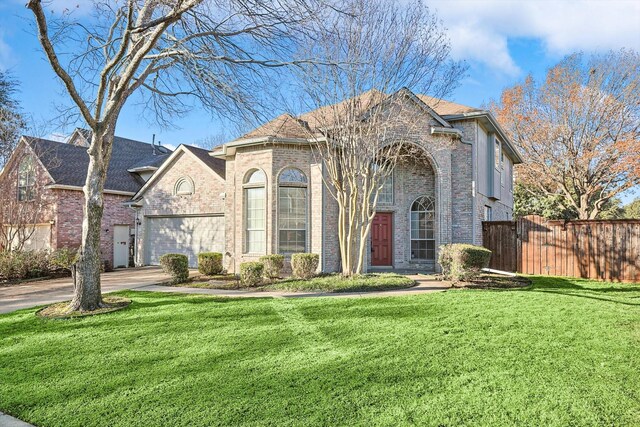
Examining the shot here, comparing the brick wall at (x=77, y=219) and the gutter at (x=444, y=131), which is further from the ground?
the gutter at (x=444, y=131)

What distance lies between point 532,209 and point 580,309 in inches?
1138

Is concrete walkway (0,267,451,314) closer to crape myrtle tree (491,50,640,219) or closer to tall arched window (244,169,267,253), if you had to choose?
tall arched window (244,169,267,253)

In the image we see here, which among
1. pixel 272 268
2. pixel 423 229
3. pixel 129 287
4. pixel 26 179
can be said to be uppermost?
pixel 26 179

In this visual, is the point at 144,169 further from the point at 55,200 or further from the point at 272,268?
the point at 272,268

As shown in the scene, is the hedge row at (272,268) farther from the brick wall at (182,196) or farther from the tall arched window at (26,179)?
the tall arched window at (26,179)

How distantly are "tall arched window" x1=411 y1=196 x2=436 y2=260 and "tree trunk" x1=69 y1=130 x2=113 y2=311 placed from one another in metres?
10.9

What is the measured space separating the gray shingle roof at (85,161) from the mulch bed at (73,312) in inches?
431

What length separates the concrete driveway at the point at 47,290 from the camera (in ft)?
31.2

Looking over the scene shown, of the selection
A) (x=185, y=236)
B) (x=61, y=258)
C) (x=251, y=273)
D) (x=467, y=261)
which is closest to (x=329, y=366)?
(x=251, y=273)

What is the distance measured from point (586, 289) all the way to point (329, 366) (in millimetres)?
9576

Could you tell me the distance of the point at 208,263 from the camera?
13.5 metres

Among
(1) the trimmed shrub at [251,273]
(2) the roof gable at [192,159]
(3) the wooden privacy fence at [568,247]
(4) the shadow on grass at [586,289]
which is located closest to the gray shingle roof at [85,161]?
(2) the roof gable at [192,159]

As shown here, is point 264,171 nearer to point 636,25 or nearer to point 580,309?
point 580,309

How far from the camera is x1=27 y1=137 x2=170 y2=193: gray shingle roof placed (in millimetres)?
17500
